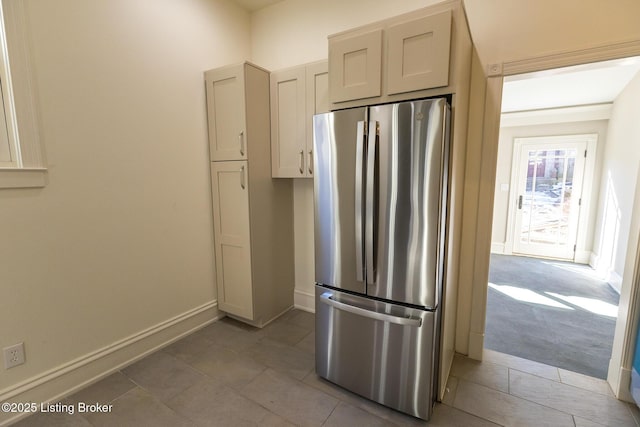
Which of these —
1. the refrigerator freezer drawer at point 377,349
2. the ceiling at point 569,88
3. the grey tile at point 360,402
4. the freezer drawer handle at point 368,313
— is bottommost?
the grey tile at point 360,402

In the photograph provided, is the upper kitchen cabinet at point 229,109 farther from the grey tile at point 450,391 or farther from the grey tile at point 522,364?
the grey tile at point 522,364

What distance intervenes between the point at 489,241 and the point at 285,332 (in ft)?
6.11

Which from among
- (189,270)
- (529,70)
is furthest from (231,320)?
(529,70)

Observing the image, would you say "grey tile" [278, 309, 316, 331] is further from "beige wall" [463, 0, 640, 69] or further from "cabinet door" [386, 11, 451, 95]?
"beige wall" [463, 0, 640, 69]

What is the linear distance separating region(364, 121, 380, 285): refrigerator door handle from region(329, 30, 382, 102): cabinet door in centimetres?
28

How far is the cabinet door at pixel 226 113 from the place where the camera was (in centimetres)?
238

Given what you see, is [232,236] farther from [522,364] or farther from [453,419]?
[522,364]

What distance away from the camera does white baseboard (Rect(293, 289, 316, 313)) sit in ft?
9.88

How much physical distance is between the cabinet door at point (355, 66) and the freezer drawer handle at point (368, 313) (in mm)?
1277

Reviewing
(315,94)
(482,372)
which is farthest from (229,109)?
(482,372)

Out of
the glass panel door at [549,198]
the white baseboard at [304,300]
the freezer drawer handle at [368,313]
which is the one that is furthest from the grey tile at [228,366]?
the glass panel door at [549,198]

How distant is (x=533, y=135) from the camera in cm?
536

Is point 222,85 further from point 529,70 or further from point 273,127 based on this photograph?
point 529,70

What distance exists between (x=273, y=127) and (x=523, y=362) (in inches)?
110
